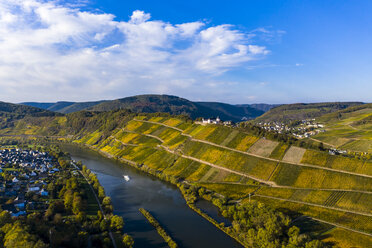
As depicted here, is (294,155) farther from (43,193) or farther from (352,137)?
(43,193)

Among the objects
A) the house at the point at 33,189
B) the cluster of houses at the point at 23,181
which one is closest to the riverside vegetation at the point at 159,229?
the cluster of houses at the point at 23,181

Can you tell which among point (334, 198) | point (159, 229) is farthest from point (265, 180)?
point (159, 229)

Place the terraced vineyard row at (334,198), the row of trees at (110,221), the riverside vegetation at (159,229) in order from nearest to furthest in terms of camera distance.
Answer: the row of trees at (110,221)
the riverside vegetation at (159,229)
the terraced vineyard row at (334,198)

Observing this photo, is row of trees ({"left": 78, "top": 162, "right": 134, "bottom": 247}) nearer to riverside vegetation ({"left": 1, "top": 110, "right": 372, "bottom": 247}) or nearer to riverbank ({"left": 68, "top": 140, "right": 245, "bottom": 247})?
riverbank ({"left": 68, "top": 140, "right": 245, "bottom": 247})

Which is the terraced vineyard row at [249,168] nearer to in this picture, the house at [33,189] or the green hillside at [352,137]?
the house at [33,189]

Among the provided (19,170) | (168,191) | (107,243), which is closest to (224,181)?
(168,191)

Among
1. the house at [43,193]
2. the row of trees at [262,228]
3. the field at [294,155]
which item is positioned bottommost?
the row of trees at [262,228]

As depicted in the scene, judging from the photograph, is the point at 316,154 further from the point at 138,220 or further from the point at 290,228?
the point at 138,220

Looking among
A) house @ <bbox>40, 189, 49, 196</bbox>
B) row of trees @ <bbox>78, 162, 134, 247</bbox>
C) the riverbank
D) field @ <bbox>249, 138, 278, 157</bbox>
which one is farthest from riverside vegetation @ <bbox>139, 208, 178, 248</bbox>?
field @ <bbox>249, 138, 278, 157</bbox>
